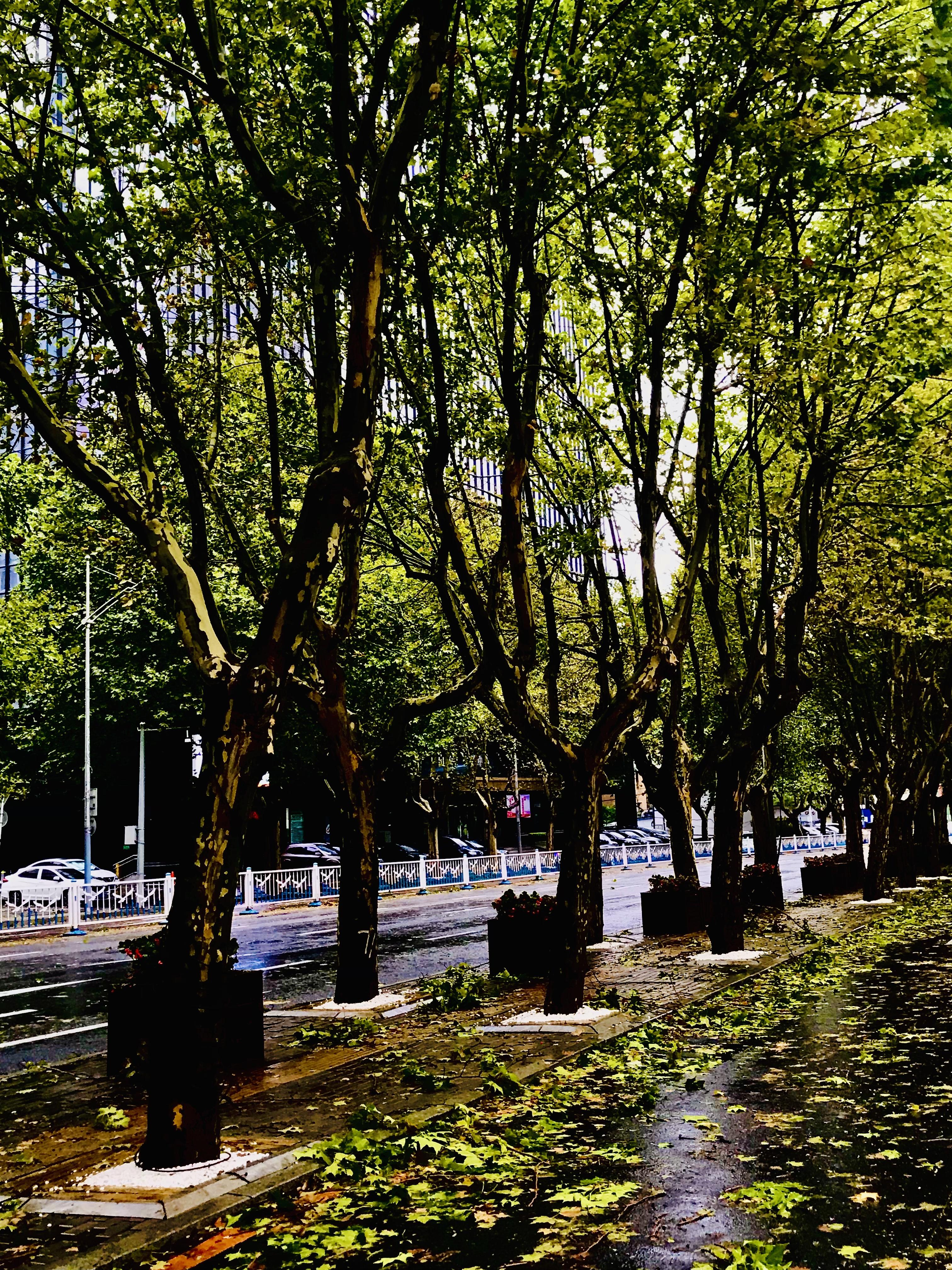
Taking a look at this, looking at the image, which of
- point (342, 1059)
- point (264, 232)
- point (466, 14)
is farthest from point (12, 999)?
point (466, 14)

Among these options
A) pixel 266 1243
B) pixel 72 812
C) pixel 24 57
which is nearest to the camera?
pixel 266 1243

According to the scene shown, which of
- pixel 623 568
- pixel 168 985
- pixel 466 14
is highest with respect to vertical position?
pixel 466 14

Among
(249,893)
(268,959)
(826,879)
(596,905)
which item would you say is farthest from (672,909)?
(249,893)

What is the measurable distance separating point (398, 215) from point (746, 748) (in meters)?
8.67

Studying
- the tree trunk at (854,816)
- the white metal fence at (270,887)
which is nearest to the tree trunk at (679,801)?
the white metal fence at (270,887)

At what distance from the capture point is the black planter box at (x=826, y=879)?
27.8 metres

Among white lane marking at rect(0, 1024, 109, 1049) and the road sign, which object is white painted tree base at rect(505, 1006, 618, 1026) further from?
the road sign

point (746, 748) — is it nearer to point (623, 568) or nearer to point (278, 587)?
point (623, 568)

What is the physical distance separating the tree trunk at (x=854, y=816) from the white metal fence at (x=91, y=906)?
1909cm

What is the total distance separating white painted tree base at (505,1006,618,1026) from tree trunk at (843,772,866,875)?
70.0ft

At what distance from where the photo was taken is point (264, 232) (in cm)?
947

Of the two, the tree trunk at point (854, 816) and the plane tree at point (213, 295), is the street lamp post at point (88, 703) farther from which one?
the tree trunk at point (854, 816)

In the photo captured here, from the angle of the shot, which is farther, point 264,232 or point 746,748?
point 746,748

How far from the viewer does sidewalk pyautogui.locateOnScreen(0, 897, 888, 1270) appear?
5.66 m
